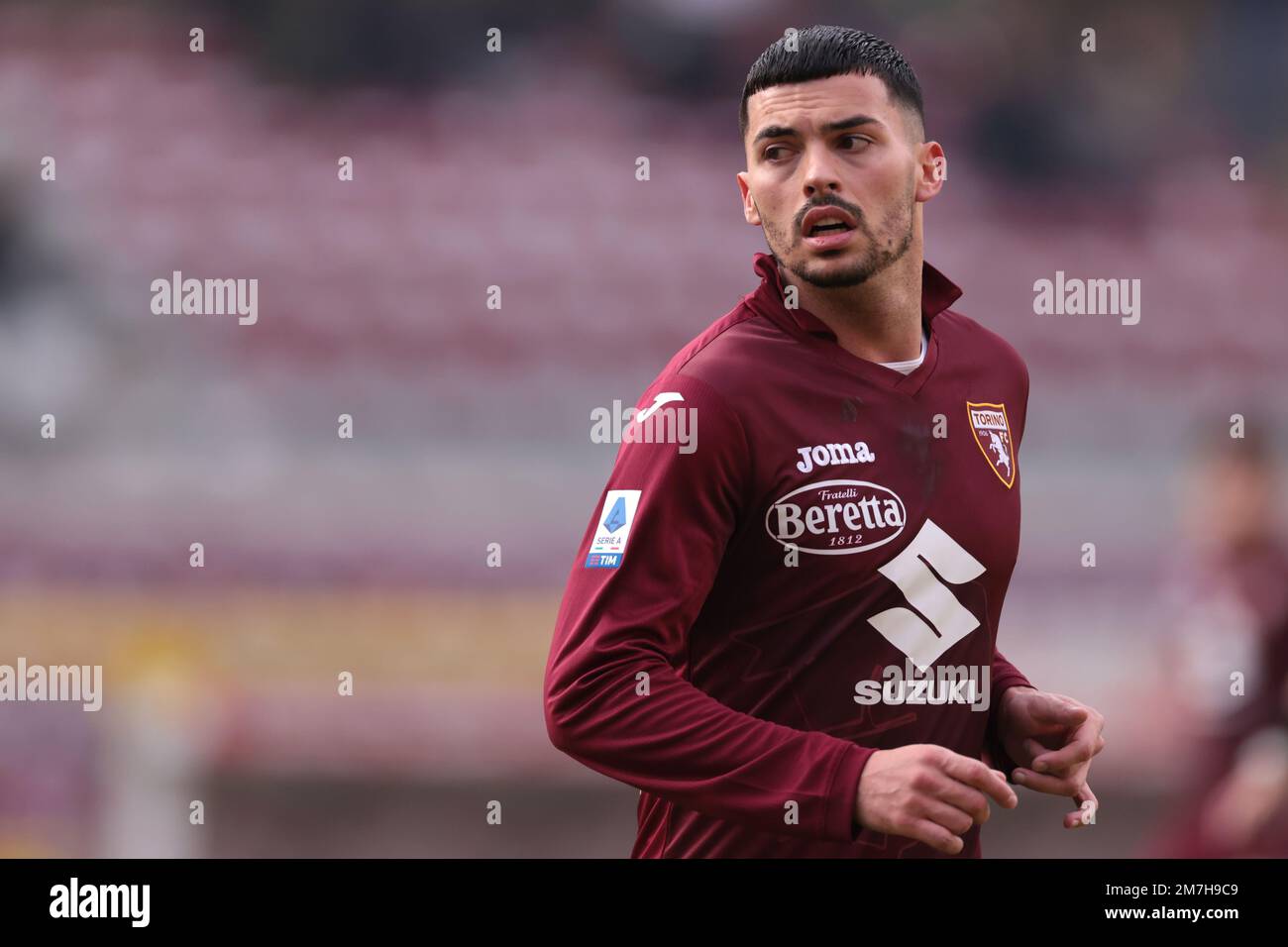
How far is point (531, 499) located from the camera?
680 centimetres

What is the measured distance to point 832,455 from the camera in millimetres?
2037

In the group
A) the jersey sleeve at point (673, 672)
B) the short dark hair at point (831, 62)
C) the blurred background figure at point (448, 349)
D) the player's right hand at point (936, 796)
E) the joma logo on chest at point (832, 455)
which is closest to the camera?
the player's right hand at point (936, 796)

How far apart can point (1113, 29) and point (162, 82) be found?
5.67 m

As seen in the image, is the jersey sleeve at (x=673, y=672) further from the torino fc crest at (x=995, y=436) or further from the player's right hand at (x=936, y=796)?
the torino fc crest at (x=995, y=436)

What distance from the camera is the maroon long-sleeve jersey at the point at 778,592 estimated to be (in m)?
1.88

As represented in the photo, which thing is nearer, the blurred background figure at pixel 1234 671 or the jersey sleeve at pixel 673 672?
the jersey sleeve at pixel 673 672

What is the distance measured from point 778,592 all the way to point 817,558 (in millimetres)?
71

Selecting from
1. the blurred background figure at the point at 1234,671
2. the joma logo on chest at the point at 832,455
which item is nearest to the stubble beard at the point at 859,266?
the joma logo on chest at the point at 832,455

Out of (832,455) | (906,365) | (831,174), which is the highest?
(831,174)

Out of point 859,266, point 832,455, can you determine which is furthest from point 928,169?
point 832,455

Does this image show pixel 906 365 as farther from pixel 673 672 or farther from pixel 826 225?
pixel 673 672

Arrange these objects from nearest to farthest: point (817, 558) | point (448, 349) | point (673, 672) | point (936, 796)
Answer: point (936, 796)
point (673, 672)
point (817, 558)
point (448, 349)

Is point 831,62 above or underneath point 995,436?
above

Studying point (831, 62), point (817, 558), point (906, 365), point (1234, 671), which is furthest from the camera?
point (1234, 671)
